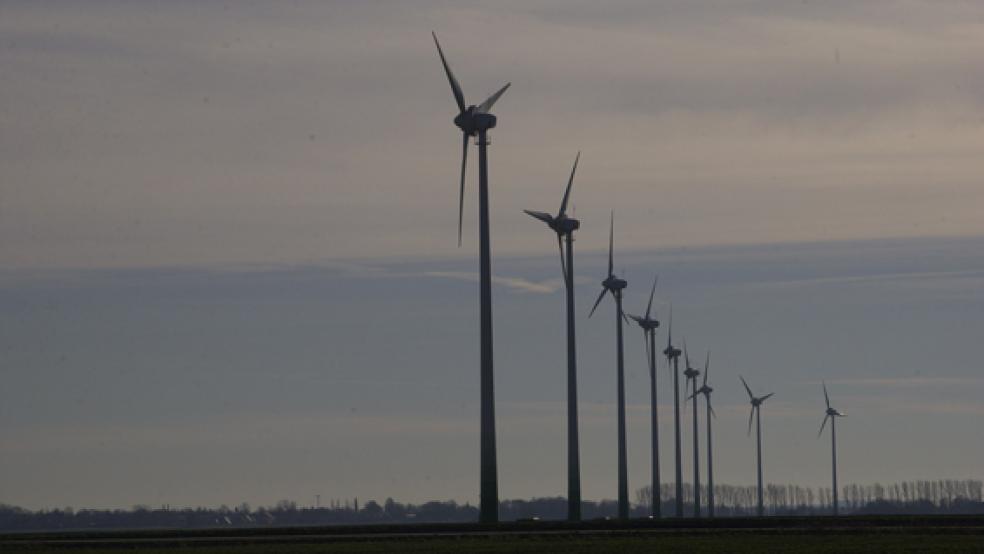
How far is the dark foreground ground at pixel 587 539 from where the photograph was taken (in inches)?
2370

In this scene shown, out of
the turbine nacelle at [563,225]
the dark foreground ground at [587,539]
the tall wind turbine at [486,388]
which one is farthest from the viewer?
the turbine nacelle at [563,225]

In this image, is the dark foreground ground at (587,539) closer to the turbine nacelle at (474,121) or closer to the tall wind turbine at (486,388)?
the tall wind turbine at (486,388)

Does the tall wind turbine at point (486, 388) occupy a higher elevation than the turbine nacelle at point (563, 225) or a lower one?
lower

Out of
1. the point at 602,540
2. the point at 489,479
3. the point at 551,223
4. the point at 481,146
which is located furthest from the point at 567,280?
the point at 602,540

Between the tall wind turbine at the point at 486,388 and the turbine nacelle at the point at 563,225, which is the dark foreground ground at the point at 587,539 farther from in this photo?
the turbine nacelle at the point at 563,225

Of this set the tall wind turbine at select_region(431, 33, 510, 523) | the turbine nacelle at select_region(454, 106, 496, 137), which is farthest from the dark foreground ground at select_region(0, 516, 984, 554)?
the turbine nacelle at select_region(454, 106, 496, 137)

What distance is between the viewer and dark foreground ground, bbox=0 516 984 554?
6019 centimetres

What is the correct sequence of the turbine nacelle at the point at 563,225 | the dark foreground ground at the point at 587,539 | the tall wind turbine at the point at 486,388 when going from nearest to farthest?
the dark foreground ground at the point at 587,539 < the tall wind turbine at the point at 486,388 < the turbine nacelle at the point at 563,225

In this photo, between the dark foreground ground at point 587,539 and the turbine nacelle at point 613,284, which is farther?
the turbine nacelle at point 613,284

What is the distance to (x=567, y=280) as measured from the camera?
392 feet

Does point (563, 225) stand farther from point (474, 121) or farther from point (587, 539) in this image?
point (587, 539)

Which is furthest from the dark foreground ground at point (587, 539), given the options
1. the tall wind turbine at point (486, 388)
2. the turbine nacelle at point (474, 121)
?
the turbine nacelle at point (474, 121)

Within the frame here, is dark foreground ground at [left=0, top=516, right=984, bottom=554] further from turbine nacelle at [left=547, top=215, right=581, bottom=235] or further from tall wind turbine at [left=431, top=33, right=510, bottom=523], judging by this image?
turbine nacelle at [left=547, top=215, right=581, bottom=235]

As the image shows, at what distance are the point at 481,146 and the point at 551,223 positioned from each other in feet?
81.2
